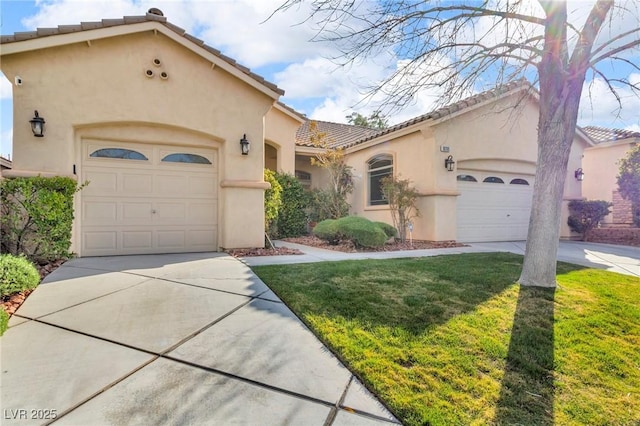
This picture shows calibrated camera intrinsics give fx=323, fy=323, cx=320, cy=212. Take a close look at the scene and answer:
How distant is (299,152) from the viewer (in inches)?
564

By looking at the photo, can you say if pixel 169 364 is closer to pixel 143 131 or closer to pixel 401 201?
pixel 143 131

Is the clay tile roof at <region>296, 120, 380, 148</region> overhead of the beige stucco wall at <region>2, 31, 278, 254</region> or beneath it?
overhead

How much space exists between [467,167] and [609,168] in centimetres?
958

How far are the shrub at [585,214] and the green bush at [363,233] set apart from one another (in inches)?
344

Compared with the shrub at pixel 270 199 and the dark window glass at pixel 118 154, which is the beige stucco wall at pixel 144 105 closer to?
the dark window glass at pixel 118 154

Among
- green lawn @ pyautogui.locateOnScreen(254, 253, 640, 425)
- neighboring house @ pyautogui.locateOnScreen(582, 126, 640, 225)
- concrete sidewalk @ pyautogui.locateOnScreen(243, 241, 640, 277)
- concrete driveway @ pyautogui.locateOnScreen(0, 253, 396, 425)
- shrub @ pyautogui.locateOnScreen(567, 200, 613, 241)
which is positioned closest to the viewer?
concrete driveway @ pyautogui.locateOnScreen(0, 253, 396, 425)

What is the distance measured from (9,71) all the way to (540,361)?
33.4 feet

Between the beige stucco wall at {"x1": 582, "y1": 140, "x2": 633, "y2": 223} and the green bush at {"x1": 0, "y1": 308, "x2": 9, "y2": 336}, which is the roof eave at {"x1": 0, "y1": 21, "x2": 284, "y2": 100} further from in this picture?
the beige stucco wall at {"x1": 582, "y1": 140, "x2": 633, "y2": 223}

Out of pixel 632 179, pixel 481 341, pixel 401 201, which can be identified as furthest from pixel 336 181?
pixel 632 179

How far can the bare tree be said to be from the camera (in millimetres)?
5055

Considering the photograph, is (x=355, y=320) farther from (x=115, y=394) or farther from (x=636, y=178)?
(x=636, y=178)

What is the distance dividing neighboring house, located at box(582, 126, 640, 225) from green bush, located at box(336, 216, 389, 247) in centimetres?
1144

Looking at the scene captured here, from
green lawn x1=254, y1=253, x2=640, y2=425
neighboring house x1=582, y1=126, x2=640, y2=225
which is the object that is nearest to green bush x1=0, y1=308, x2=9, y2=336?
green lawn x1=254, y1=253, x2=640, y2=425

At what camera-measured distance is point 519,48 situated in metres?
5.27
